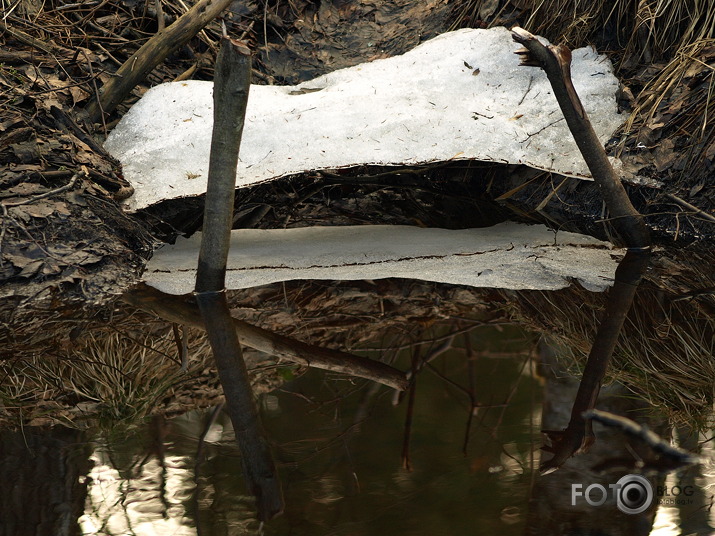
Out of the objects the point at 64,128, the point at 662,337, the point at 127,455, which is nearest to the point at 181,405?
the point at 127,455

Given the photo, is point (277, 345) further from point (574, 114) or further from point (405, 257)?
point (574, 114)

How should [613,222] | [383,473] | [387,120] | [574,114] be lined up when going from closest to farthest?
[383,473], [574,114], [613,222], [387,120]

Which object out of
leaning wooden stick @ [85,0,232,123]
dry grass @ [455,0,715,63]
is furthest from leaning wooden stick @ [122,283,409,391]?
dry grass @ [455,0,715,63]

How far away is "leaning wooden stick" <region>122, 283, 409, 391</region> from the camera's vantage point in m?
2.79

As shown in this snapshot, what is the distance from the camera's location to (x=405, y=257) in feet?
14.3

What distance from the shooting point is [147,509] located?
1949 millimetres

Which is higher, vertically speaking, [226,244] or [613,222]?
[613,222]

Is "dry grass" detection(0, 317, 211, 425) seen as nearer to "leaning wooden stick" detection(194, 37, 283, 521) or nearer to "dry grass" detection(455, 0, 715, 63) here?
"leaning wooden stick" detection(194, 37, 283, 521)

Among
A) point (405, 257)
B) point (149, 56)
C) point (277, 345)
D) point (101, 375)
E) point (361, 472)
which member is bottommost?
point (361, 472)
